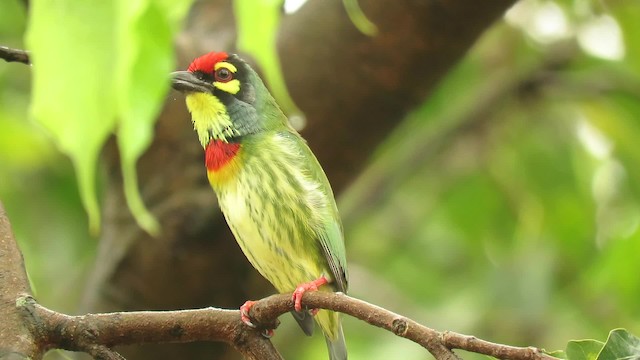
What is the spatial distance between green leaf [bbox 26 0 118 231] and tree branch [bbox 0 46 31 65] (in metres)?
0.40

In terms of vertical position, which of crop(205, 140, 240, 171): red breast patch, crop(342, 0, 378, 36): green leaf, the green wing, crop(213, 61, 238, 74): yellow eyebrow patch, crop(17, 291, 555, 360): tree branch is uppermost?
crop(342, 0, 378, 36): green leaf

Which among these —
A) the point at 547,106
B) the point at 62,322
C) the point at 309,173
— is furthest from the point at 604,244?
the point at 62,322

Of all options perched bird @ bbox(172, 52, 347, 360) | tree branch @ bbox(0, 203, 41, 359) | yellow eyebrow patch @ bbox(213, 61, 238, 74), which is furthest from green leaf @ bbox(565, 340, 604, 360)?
yellow eyebrow patch @ bbox(213, 61, 238, 74)

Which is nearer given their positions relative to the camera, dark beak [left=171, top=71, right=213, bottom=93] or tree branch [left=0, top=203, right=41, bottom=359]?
tree branch [left=0, top=203, right=41, bottom=359]

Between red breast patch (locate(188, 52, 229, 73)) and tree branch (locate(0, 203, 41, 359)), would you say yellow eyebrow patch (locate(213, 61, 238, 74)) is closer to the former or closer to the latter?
red breast patch (locate(188, 52, 229, 73))

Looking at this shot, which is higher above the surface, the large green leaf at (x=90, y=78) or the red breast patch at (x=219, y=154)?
the red breast patch at (x=219, y=154)

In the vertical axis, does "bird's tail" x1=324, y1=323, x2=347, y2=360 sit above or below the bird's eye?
below

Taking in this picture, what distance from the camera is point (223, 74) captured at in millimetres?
2506

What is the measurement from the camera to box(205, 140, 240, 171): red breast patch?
2.49 metres

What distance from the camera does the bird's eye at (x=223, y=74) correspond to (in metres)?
2.49

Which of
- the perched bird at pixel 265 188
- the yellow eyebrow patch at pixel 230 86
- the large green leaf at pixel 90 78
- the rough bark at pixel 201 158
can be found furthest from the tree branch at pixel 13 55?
the rough bark at pixel 201 158

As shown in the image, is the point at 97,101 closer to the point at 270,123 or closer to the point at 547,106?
the point at 270,123

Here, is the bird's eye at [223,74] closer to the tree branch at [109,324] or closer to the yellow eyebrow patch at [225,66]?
the yellow eyebrow patch at [225,66]

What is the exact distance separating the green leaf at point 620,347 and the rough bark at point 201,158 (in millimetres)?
1718
